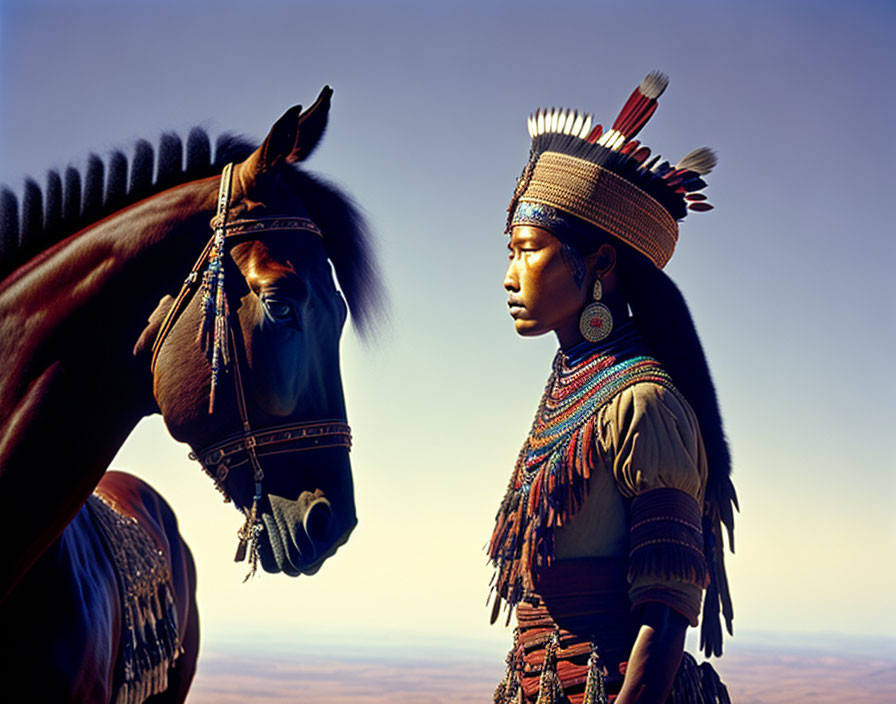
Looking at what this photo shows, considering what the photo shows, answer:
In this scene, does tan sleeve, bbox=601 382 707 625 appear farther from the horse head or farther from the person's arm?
the horse head

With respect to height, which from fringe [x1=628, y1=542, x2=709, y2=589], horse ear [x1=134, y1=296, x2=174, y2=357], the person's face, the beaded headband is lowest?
fringe [x1=628, y1=542, x2=709, y2=589]

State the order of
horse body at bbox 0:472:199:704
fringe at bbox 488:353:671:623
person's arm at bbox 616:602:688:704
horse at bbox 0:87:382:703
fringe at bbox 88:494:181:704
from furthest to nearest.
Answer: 1. fringe at bbox 88:494:181:704
2. horse body at bbox 0:472:199:704
3. fringe at bbox 488:353:671:623
4. horse at bbox 0:87:382:703
5. person's arm at bbox 616:602:688:704

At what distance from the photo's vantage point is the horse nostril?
2.25 meters

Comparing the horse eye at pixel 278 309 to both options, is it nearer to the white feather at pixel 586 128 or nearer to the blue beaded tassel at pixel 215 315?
the blue beaded tassel at pixel 215 315

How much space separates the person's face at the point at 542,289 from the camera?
2574 mm

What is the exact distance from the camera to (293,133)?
2506 millimetres

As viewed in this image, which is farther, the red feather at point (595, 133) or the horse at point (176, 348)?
the red feather at point (595, 133)

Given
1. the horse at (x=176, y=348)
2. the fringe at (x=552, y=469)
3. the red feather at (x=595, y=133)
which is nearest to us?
the horse at (x=176, y=348)

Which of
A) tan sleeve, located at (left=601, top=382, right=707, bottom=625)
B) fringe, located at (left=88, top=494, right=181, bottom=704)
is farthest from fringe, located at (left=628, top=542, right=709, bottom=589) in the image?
fringe, located at (left=88, top=494, right=181, bottom=704)

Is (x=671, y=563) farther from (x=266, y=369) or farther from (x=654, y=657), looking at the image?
(x=266, y=369)

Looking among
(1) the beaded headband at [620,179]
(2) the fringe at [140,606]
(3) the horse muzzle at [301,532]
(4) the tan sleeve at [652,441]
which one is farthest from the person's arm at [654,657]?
(2) the fringe at [140,606]

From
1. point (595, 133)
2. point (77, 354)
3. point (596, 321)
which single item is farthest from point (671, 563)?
point (77, 354)

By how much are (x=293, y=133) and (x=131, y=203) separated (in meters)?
0.51

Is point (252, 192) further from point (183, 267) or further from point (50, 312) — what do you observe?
point (50, 312)
